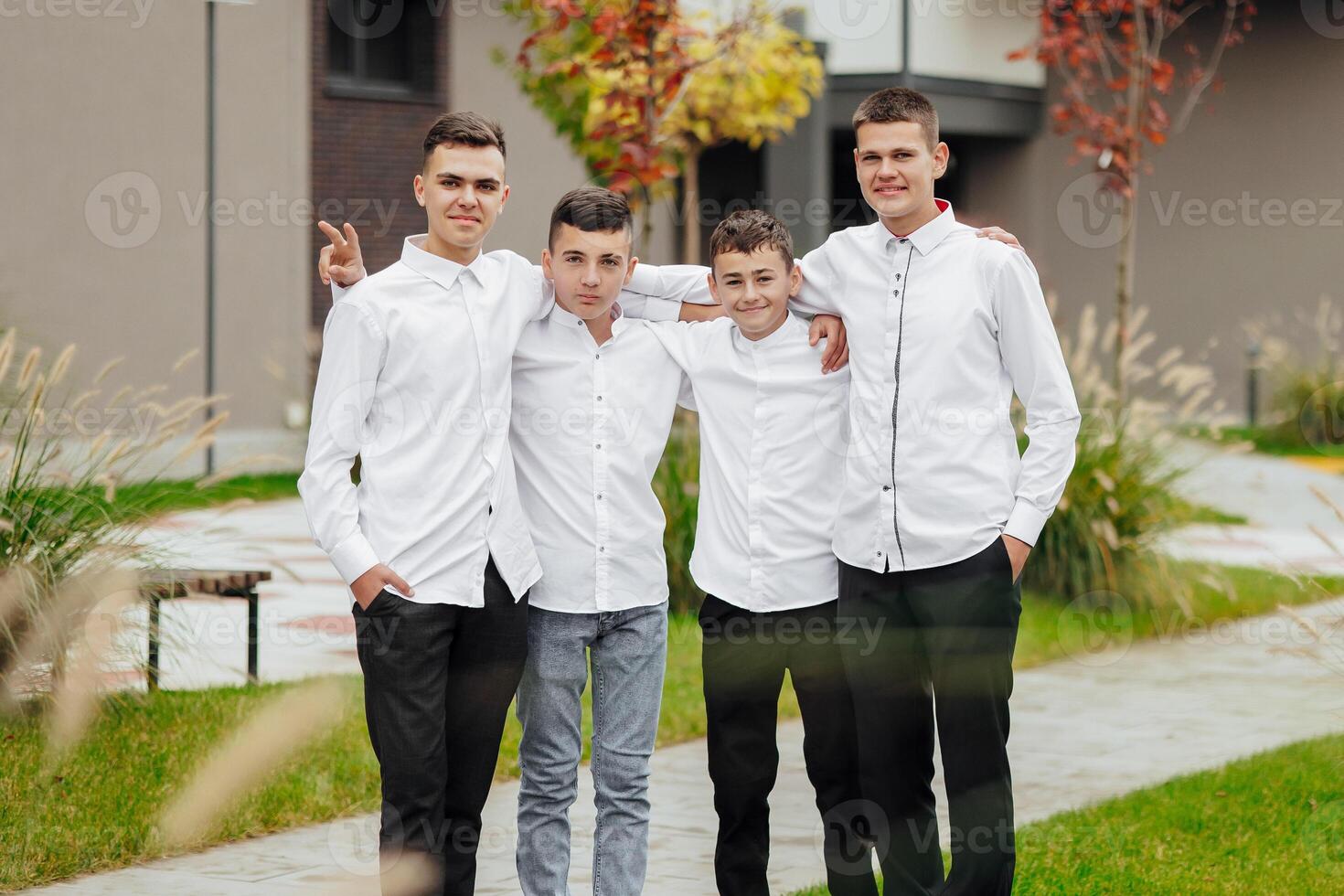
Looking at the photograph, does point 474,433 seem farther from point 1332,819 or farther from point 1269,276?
point 1269,276

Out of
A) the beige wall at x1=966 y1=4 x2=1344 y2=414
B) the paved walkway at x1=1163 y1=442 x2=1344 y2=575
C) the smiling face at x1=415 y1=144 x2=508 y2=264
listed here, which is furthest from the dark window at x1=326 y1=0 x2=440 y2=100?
the smiling face at x1=415 y1=144 x2=508 y2=264

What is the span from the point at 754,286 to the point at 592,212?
1.41 ft

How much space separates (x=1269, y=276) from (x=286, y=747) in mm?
18893

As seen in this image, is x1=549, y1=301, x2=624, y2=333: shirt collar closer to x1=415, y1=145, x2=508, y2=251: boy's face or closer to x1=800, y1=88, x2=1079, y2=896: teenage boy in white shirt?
x1=415, y1=145, x2=508, y2=251: boy's face

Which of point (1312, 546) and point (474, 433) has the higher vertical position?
point (474, 433)

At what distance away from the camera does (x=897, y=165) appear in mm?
3791

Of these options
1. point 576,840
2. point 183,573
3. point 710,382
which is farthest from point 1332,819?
point 183,573

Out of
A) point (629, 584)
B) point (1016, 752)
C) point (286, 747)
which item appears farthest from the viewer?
point (1016, 752)

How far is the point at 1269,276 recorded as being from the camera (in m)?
22.0

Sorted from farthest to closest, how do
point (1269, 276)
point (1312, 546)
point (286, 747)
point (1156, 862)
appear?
1. point (1269, 276)
2. point (1312, 546)
3. point (286, 747)
4. point (1156, 862)

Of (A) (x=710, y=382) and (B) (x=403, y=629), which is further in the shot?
(A) (x=710, y=382)

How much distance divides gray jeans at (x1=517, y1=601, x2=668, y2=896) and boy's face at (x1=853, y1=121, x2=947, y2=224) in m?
1.11

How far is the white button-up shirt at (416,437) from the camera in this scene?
355cm

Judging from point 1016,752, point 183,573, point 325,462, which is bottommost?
point 1016,752
